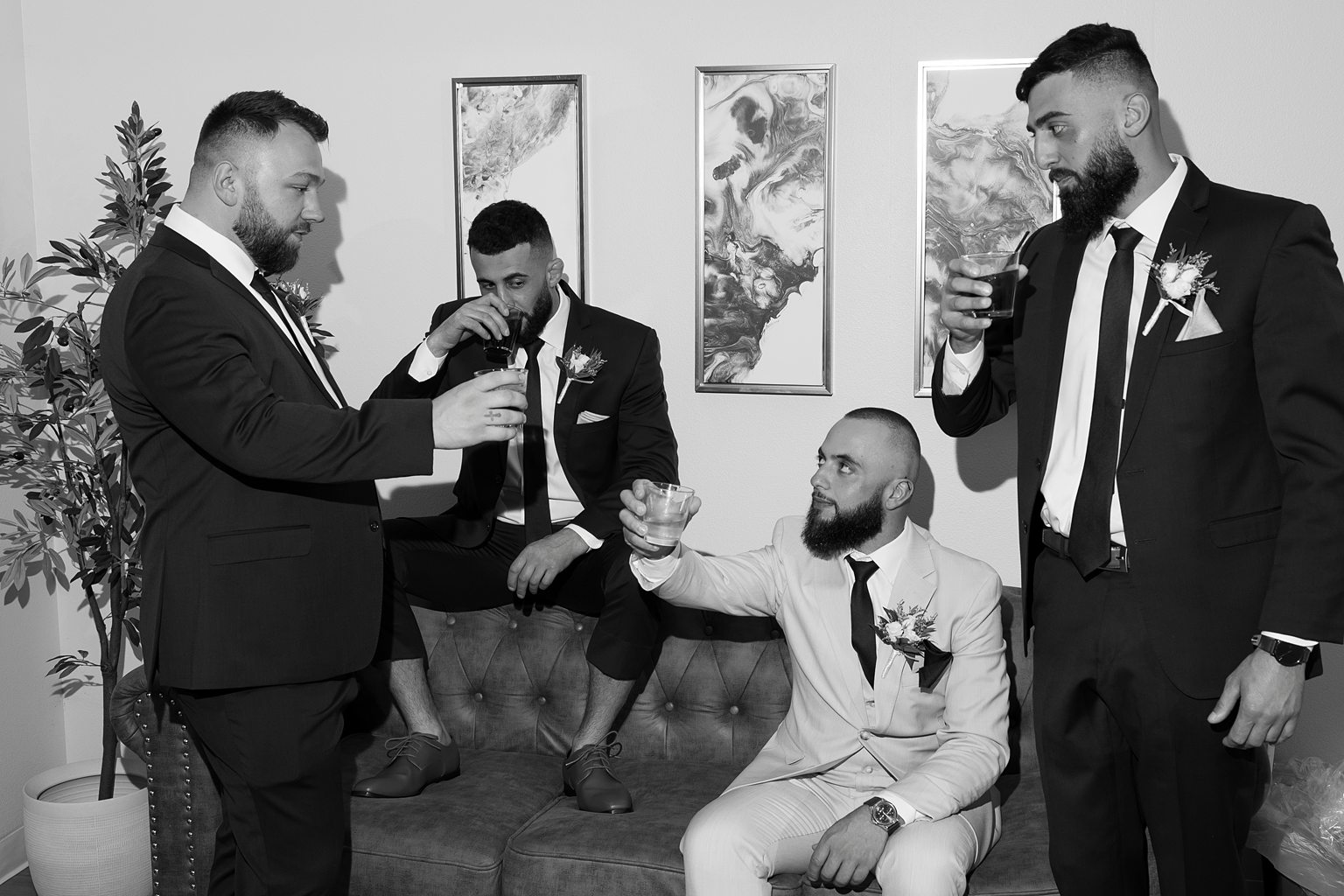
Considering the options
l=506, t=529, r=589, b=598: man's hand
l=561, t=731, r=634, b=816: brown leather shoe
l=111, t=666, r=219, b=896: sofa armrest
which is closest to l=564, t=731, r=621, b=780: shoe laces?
l=561, t=731, r=634, b=816: brown leather shoe

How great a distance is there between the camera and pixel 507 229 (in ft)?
12.0

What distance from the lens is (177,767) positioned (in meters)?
3.32

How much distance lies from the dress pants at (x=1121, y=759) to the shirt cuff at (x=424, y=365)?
1834 mm

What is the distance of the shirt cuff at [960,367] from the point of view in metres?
2.82

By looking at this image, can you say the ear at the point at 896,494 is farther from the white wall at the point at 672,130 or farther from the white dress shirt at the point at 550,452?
the white dress shirt at the point at 550,452

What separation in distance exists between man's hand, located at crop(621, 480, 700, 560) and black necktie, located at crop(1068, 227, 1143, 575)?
0.79 meters

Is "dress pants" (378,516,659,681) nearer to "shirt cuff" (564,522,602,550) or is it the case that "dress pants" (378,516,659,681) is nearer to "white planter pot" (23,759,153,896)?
"shirt cuff" (564,522,602,550)

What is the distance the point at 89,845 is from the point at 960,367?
2.94 m

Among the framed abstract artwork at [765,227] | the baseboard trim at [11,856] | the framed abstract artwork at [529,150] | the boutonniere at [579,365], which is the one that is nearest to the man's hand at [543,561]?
the boutonniere at [579,365]

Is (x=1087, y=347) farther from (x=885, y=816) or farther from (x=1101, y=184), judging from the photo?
(x=885, y=816)

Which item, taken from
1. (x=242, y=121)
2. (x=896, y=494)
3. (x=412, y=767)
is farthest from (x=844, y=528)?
(x=242, y=121)

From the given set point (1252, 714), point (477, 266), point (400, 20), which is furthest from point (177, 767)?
point (1252, 714)

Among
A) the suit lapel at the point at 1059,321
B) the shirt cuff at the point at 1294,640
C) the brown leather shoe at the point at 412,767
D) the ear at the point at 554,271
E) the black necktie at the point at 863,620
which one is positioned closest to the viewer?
the shirt cuff at the point at 1294,640

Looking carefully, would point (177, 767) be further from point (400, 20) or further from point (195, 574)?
point (400, 20)
